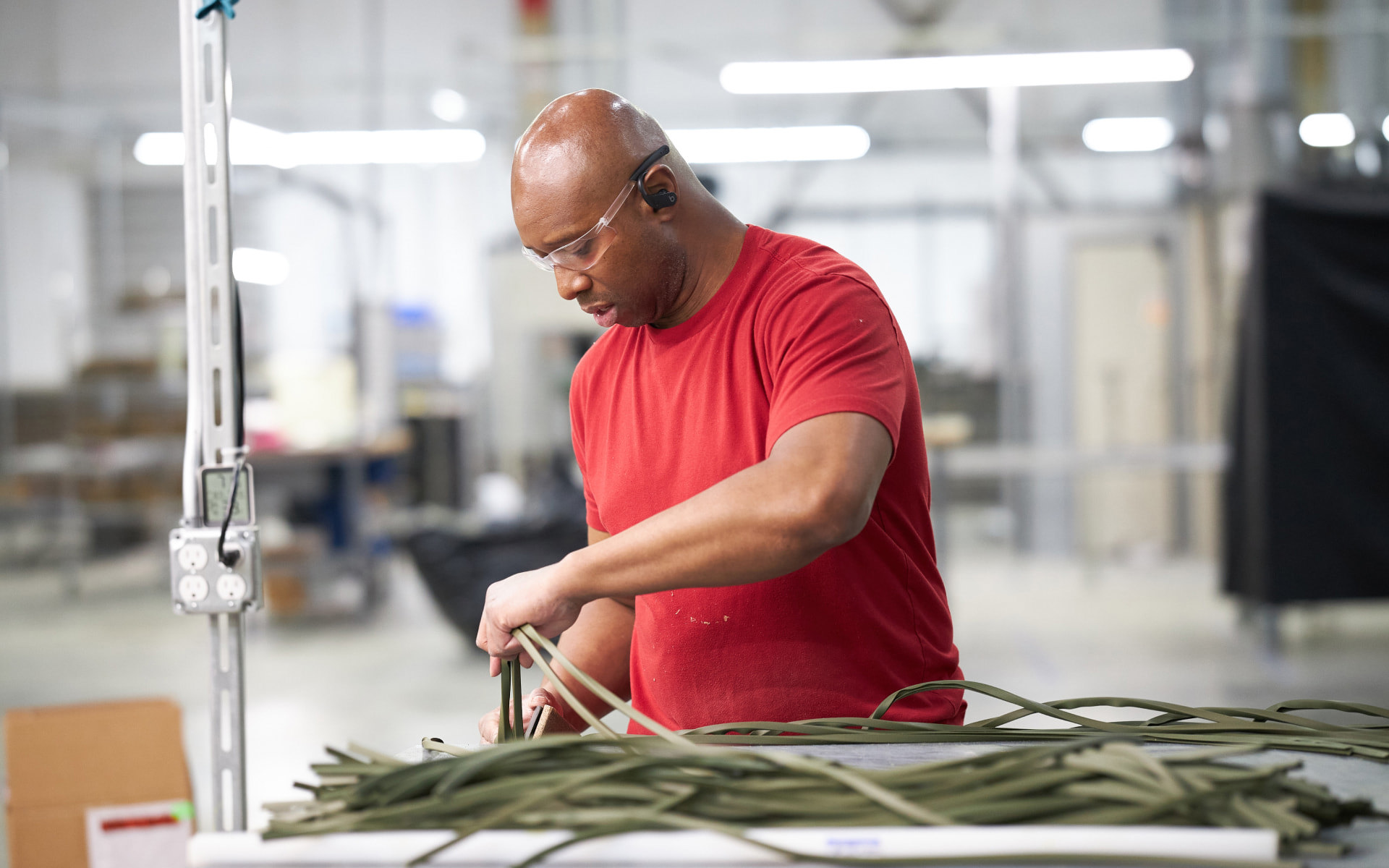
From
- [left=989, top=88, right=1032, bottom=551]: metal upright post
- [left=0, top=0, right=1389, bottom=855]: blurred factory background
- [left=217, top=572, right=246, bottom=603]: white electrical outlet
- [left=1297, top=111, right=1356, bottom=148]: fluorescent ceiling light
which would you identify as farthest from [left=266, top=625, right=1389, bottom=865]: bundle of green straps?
[left=1297, top=111, right=1356, bottom=148]: fluorescent ceiling light

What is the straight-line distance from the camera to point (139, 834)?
216 cm

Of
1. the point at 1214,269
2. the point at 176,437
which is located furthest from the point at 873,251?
the point at 176,437

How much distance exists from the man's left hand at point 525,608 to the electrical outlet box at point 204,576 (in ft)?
1.83

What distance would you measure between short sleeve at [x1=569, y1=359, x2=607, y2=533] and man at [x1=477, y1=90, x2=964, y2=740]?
6 cm

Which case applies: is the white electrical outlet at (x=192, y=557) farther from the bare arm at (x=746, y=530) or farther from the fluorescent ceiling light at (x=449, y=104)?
the fluorescent ceiling light at (x=449, y=104)

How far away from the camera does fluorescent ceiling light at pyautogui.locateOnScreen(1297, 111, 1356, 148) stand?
19.9 ft

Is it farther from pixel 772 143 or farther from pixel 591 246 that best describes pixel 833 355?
pixel 772 143

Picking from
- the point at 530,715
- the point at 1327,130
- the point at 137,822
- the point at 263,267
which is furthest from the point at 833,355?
the point at 263,267

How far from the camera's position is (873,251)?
6.60 metres

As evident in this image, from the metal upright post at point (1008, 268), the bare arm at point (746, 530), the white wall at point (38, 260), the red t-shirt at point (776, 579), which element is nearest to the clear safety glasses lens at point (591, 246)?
the red t-shirt at point (776, 579)

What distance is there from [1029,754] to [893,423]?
13.1 inches

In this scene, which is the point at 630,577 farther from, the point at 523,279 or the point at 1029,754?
the point at 523,279

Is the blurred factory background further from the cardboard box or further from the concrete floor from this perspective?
the cardboard box

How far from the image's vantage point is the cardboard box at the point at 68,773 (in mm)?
2131
